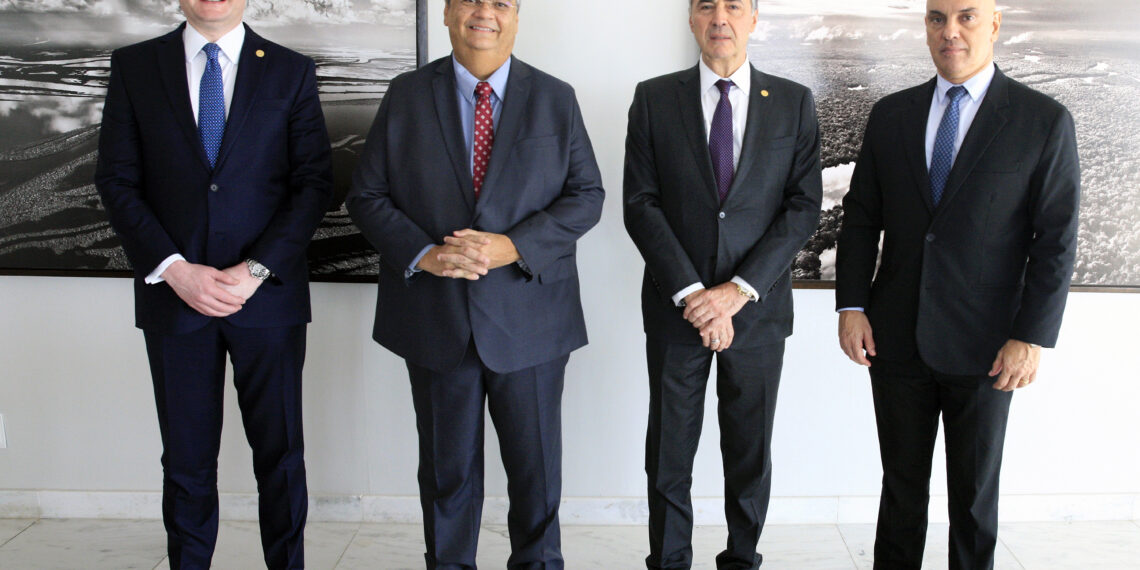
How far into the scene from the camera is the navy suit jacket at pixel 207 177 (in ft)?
7.43

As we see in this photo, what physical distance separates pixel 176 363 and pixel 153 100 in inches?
27.5

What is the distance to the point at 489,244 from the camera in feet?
7.07

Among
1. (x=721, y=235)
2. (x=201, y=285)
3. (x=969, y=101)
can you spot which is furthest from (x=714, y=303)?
(x=201, y=285)

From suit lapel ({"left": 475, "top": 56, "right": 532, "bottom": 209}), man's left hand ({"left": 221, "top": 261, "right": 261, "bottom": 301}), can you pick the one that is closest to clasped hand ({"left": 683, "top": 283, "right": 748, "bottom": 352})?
suit lapel ({"left": 475, "top": 56, "right": 532, "bottom": 209})

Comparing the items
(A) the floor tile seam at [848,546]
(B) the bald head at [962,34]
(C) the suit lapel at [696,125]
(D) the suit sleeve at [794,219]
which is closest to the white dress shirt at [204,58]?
(C) the suit lapel at [696,125]

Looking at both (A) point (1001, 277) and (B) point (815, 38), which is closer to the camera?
(A) point (1001, 277)

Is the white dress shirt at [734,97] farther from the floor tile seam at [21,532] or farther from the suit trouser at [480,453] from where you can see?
the floor tile seam at [21,532]

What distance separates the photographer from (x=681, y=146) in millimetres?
2340

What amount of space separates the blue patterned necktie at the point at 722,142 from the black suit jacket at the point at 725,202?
0.03 m

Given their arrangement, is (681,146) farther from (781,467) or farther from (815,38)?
(781,467)

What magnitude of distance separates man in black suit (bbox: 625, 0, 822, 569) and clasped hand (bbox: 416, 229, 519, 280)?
0.41 m

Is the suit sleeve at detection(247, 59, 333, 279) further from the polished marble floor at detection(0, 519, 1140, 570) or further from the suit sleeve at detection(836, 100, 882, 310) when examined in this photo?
the suit sleeve at detection(836, 100, 882, 310)

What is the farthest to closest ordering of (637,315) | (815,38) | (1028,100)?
(637,315) < (815,38) < (1028,100)

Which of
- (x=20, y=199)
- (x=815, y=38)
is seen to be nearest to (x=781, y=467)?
(x=815, y=38)
